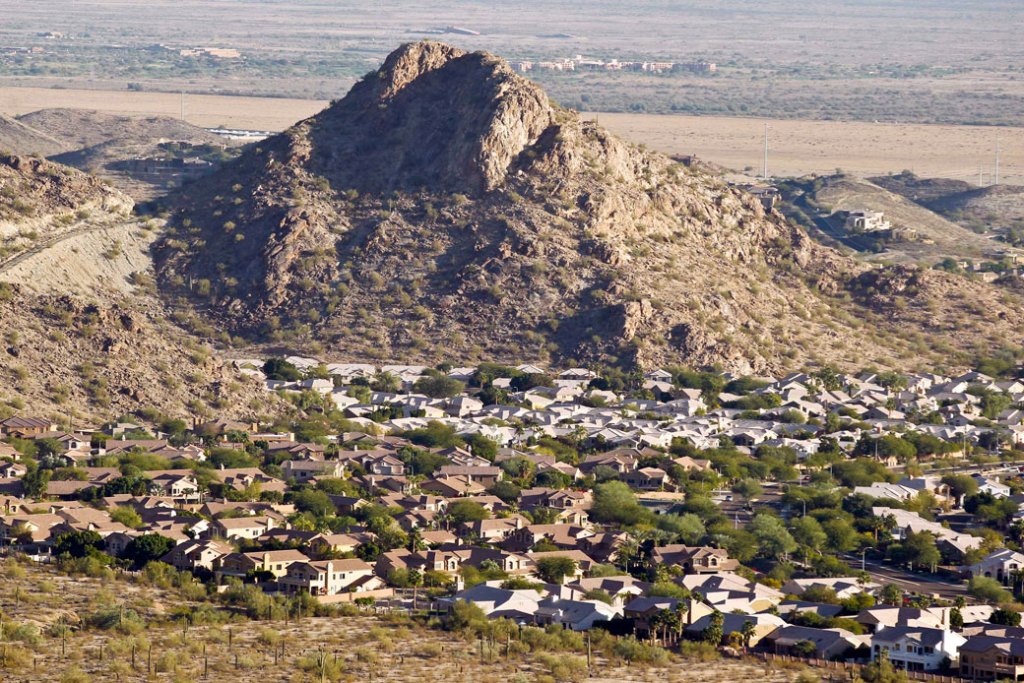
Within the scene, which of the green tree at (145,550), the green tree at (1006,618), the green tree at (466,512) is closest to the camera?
the green tree at (1006,618)

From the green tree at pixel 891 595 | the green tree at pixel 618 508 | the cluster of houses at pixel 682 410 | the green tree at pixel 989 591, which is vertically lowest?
the cluster of houses at pixel 682 410

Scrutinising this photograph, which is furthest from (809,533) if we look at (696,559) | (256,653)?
(256,653)

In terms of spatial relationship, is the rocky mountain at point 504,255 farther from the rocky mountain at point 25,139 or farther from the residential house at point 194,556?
the rocky mountain at point 25,139

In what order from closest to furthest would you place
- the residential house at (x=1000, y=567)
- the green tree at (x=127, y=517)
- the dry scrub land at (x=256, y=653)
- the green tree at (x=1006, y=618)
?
1. the dry scrub land at (x=256, y=653)
2. the green tree at (x=1006, y=618)
3. the residential house at (x=1000, y=567)
4. the green tree at (x=127, y=517)

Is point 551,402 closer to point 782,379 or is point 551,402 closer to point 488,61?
point 782,379

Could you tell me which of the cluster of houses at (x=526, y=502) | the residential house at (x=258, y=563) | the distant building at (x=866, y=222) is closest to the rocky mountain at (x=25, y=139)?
the distant building at (x=866, y=222)

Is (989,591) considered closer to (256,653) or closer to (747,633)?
(747,633)

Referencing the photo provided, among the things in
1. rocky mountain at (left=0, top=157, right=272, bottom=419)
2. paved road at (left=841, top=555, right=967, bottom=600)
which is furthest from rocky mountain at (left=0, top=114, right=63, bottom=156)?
paved road at (left=841, top=555, right=967, bottom=600)
